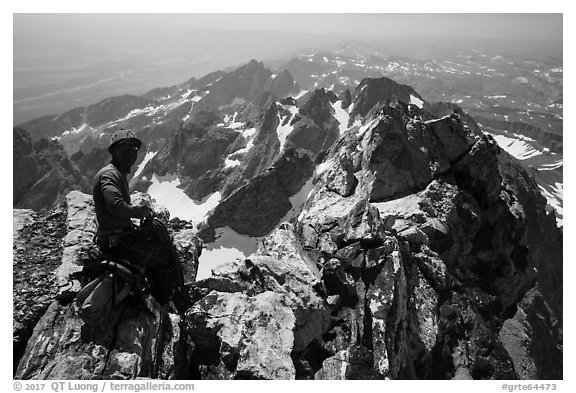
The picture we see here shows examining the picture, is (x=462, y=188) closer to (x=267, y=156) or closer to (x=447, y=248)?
(x=447, y=248)

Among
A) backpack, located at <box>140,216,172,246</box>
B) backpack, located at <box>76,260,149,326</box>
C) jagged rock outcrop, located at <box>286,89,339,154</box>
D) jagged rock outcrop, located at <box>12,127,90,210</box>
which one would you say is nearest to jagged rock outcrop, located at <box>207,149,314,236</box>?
jagged rock outcrop, located at <box>286,89,339,154</box>

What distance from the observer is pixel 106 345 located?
9539 millimetres

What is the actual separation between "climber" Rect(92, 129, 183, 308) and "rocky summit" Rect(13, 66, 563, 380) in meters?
1.02

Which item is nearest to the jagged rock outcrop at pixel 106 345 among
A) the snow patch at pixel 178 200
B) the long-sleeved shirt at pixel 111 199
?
the long-sleeved shirt at pixel 111 199

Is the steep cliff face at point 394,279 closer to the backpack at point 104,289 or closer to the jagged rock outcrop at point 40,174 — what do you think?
the backpack at point 104,289

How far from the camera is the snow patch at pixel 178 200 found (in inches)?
4067

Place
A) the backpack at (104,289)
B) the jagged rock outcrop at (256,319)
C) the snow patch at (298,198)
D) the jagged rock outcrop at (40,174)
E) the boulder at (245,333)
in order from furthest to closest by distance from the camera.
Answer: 1. the jagged rock outcrop at (40,174)
2. the snow patch at (298,198)
3. the jagged rock outcrop at (256,319)
4. the boulder at (245,333)
5. the backpack at (104,289)

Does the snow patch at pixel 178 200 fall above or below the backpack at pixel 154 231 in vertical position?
below

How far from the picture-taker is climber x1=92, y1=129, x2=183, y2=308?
941cm

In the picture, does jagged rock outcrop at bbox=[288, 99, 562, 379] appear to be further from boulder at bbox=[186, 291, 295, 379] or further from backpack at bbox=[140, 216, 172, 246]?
backpack at bbox=[140, 216, 172, 246]

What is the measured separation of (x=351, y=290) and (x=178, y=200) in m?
106

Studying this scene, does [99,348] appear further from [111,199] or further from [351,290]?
[351,290]

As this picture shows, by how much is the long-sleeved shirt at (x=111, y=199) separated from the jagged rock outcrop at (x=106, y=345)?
7.98 ft

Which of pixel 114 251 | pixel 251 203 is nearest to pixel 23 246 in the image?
pixel 114 251
